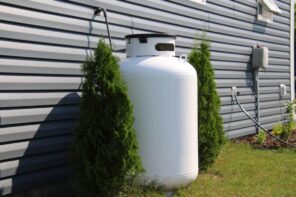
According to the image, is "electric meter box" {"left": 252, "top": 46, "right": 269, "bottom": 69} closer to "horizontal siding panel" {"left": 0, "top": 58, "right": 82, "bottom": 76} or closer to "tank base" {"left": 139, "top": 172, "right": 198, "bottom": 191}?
"tank base" {"left": 139, "top": 172, "right": 198, "bottom": 191}

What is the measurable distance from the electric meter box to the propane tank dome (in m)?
4.24

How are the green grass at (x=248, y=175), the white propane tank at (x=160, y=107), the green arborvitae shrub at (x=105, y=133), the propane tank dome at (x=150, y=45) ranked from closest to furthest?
the green arborvitae shrub at (x=105, y=133), the white propane tank at (x=160, y=107), the propane tank dome at (x=150, y=45), the green grass at (x=248, y=175)

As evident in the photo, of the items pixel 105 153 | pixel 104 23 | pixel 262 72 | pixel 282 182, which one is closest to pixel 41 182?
pixel 105 153

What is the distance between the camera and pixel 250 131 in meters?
8.99

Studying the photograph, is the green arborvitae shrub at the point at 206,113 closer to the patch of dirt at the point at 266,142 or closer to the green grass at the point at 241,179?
the green grass at the point at 241,179

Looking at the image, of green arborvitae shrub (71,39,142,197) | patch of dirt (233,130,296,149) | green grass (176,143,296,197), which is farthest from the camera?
patch of dirt (233,130,296,149)

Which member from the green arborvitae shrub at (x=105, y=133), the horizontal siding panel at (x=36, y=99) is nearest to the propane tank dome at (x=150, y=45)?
the green arborvitae shrub at (x=105, y=133)

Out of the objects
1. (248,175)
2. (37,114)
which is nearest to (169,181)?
(37,114)

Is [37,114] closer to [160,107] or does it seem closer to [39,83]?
[39,83]

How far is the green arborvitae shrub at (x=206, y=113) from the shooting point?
19.5 feet

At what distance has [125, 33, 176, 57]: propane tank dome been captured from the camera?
485cm

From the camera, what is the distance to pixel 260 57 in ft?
29.0

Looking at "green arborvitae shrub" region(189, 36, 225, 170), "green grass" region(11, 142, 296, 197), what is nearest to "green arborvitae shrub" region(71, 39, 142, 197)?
"green grass" region(11, 142, 296, 197)

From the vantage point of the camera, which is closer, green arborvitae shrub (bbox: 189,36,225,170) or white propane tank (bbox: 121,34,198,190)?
white propane tank (bbox: 121,34,198,190)
